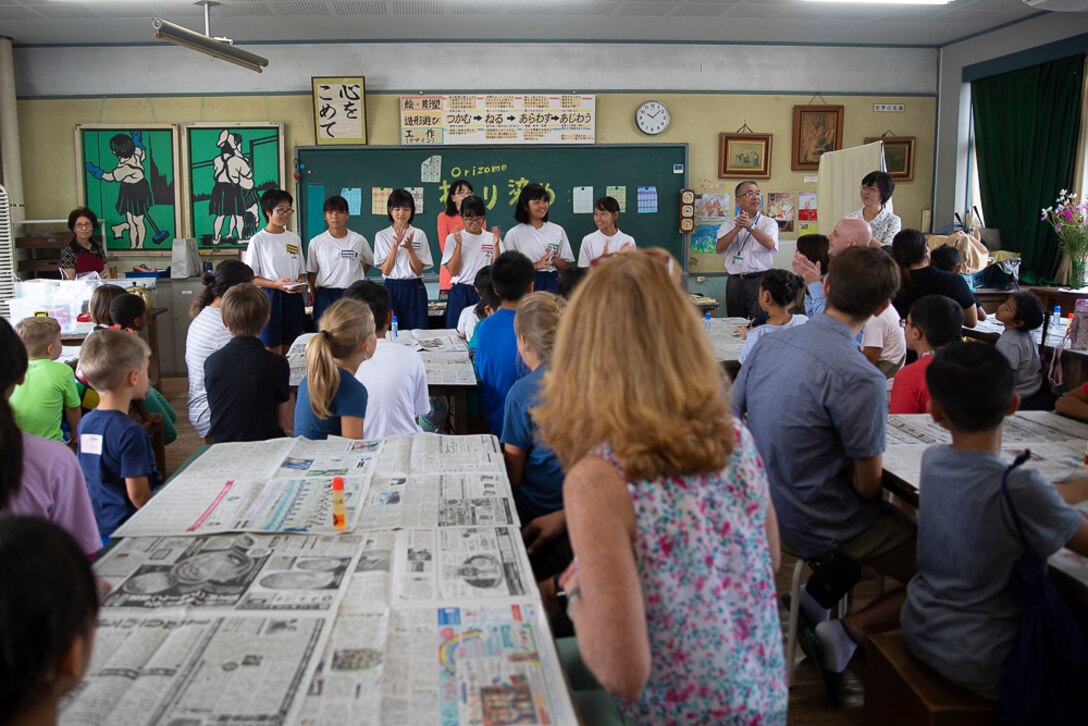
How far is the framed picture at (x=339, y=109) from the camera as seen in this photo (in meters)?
6.93

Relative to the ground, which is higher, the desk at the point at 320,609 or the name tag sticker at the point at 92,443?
the name tag sticker at the point at 92,443

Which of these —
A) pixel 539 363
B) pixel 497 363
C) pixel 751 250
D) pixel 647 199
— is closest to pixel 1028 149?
pixel 751 250

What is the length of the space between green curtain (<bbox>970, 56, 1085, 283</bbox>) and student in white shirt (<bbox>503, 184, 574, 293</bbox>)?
378 centimetres

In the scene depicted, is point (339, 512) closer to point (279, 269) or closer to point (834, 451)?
point (834, 451)

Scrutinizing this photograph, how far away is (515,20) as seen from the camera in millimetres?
6402

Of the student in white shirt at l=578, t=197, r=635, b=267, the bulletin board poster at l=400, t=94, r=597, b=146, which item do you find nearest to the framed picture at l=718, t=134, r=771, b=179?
the bulletin board poster at l=400, t=94, r=597, b=146

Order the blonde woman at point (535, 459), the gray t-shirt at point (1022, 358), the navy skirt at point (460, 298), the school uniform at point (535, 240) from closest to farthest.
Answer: the blonde woman at point (535, 459), the gray t-shirt at point (1022, 358), the navy skirt at point (460, 298), the school uniform at point (535, 240)

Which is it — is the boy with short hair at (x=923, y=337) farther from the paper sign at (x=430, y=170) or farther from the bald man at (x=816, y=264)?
the paper sign at (x=430, y=170)

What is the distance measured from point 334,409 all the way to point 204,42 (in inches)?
145

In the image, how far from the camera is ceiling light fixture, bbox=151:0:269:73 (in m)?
4.64

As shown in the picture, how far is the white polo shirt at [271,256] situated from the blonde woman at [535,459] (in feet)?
12.1

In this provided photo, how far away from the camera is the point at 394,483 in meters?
1.98

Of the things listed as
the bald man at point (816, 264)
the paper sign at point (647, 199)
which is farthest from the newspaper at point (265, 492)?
the paper sign at point (647, 199)

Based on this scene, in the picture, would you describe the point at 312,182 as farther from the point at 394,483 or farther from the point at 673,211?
the point at 394,483
